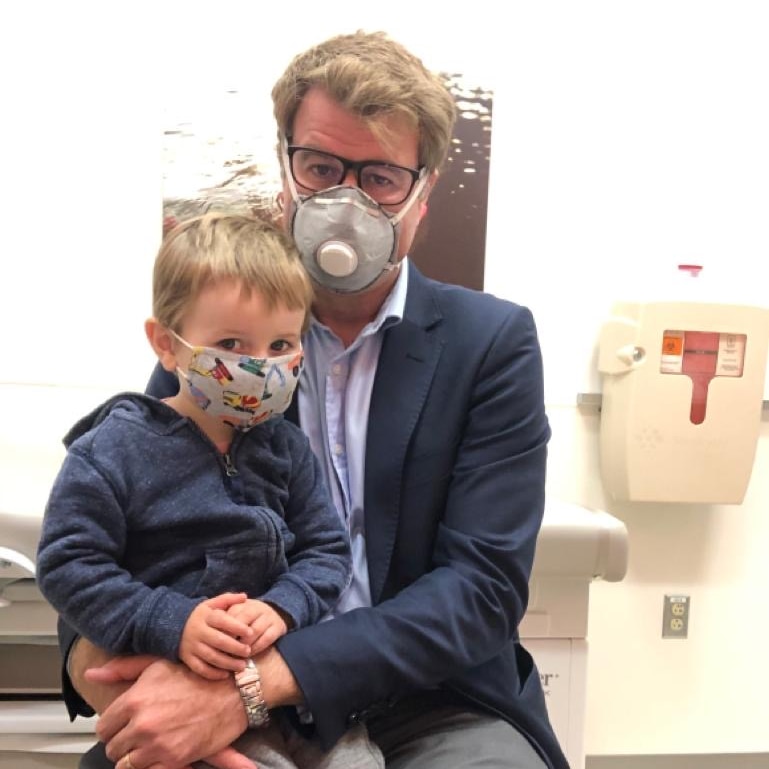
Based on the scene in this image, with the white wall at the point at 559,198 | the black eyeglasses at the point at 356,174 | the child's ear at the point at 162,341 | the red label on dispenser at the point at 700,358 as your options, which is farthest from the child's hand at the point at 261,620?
the red label on dispenser at the point at 700,358

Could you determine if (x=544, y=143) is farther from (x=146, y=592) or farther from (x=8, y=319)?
(x=146, y=592)

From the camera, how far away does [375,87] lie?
1.00 m

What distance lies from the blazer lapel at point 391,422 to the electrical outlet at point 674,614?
133cm

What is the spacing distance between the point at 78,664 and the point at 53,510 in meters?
0.24

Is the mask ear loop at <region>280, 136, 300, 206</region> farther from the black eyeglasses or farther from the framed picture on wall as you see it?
the framed picture on wall

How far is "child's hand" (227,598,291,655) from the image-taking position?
852 millimetres

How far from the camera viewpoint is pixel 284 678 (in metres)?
0.88

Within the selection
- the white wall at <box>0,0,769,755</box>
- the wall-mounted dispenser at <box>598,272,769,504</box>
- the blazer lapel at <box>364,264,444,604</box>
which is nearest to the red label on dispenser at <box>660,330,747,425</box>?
the wall-mounted dispenser at <box>598,272,769,504</box>

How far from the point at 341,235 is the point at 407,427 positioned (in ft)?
0.89

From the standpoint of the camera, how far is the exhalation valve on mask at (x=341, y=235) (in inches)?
39.7

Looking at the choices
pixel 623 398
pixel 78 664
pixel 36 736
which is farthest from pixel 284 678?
pixel 623 398

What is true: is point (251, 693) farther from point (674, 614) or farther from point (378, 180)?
point (674, 614)

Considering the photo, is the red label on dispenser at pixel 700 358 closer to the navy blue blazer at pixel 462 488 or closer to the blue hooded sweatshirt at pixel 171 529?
the navy blue blazer at pixel 462 488

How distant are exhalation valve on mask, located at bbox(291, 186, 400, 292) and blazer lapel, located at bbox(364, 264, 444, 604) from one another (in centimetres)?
12
